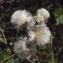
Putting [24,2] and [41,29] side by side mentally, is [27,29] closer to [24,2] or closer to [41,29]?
[41,29]

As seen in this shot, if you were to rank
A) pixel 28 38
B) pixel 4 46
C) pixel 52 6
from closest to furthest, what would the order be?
1. pixel 28 38
2. pixel 4 46
3. pixel 52 6

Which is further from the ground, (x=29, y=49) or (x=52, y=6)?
(x=52, y=6)

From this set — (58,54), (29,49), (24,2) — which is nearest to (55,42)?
(58,54)

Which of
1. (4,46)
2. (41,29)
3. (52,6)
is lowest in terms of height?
(4,46)

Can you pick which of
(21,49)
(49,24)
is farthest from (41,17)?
(49,24)

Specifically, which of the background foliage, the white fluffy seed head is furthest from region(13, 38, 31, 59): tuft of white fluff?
the background foliage

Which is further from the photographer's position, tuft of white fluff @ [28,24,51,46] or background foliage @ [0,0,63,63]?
background foliage @ [0,0,63,63]

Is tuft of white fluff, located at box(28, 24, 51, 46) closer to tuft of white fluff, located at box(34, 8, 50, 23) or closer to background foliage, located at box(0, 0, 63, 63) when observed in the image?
tuft of white fluff, located at box(34, 8, 50, 23)
